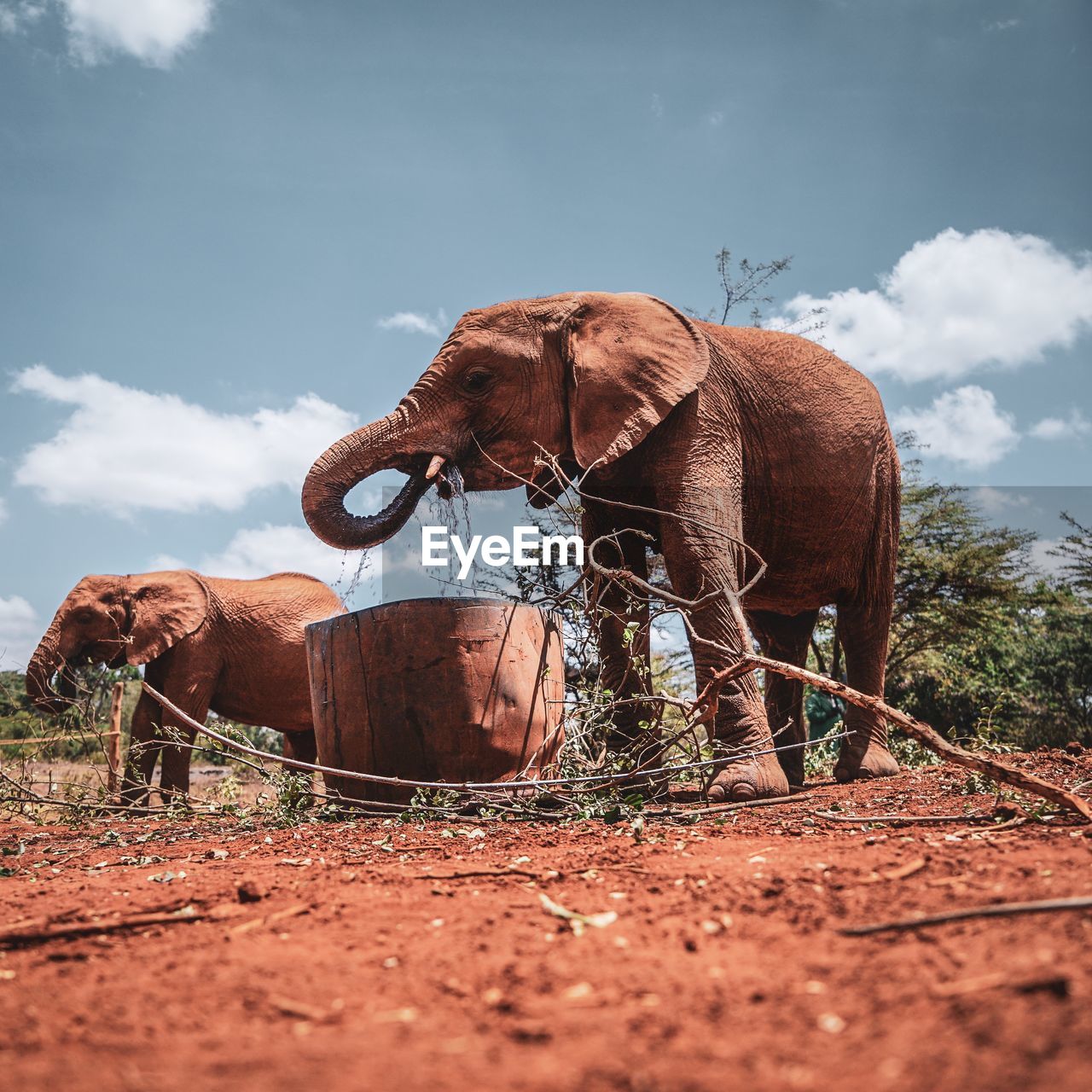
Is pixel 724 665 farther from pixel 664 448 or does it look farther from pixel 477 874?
pixel 477 874

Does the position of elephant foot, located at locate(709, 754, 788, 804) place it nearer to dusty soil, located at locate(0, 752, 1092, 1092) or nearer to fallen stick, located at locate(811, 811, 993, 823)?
fallen stick, located at locate(811, 811, 993, 823)

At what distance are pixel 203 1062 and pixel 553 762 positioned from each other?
3.66 meters

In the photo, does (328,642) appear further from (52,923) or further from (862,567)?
(862,567)

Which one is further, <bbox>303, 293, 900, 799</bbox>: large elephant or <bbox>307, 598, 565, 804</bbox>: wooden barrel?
<bbox>303, 293, 900, 799</bbox>: large elephant

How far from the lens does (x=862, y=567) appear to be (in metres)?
6.98

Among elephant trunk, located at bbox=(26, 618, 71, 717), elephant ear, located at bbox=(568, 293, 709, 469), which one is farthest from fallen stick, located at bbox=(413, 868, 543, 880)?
elephant trunk, located at bbox=(26, 618, 71, 717)

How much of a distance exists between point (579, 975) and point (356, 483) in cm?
458

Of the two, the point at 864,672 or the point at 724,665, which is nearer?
the point at 724,665

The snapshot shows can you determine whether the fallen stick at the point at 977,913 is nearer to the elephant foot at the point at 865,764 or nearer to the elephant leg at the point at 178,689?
the elephant foot at the point at 865,764

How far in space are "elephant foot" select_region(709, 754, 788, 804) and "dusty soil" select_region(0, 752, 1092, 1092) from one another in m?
1.88

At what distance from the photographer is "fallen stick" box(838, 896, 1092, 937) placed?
1.62 m

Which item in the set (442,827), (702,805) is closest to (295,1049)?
(442,827)

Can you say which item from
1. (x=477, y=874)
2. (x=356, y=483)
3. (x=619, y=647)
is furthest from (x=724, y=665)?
(x=477, y=874)

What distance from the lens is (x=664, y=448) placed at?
5.84 metres
